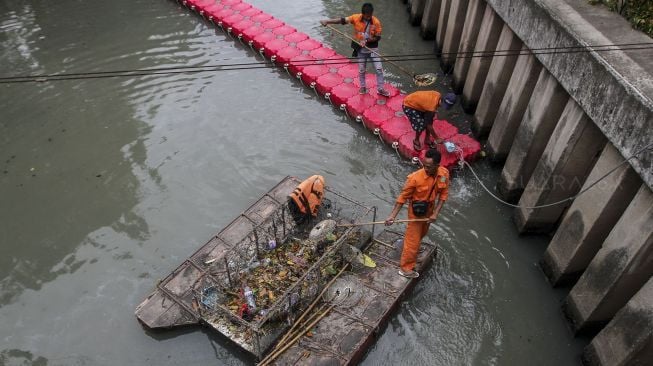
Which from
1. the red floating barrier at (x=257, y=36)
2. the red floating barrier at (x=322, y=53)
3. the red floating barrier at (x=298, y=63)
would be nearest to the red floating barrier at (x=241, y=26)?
the red floating barrier at (x=257, y=36)

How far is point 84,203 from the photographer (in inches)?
369

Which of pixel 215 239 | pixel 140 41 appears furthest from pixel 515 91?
pixel 140 41

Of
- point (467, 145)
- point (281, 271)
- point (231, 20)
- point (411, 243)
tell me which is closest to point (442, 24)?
point (467, 145)

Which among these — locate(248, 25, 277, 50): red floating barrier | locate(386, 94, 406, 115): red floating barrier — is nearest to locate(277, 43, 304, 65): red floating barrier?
locate(248, 25, 277, 50): red floating barrier

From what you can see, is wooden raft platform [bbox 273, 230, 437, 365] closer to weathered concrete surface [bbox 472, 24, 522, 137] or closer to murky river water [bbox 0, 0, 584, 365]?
murky river water [bbox 0, 0, 584, 365]

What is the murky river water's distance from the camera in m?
7.18

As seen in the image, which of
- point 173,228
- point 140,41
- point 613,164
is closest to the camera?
point 613,164

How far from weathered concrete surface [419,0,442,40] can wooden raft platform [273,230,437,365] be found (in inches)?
349

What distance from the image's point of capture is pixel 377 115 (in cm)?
1083

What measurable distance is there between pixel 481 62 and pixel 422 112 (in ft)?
7.75

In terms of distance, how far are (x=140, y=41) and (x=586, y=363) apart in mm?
14150

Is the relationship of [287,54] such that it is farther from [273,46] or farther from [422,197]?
[422,197]

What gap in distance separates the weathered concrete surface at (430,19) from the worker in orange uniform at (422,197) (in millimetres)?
8947

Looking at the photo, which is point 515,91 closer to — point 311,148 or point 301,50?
point 311,148
